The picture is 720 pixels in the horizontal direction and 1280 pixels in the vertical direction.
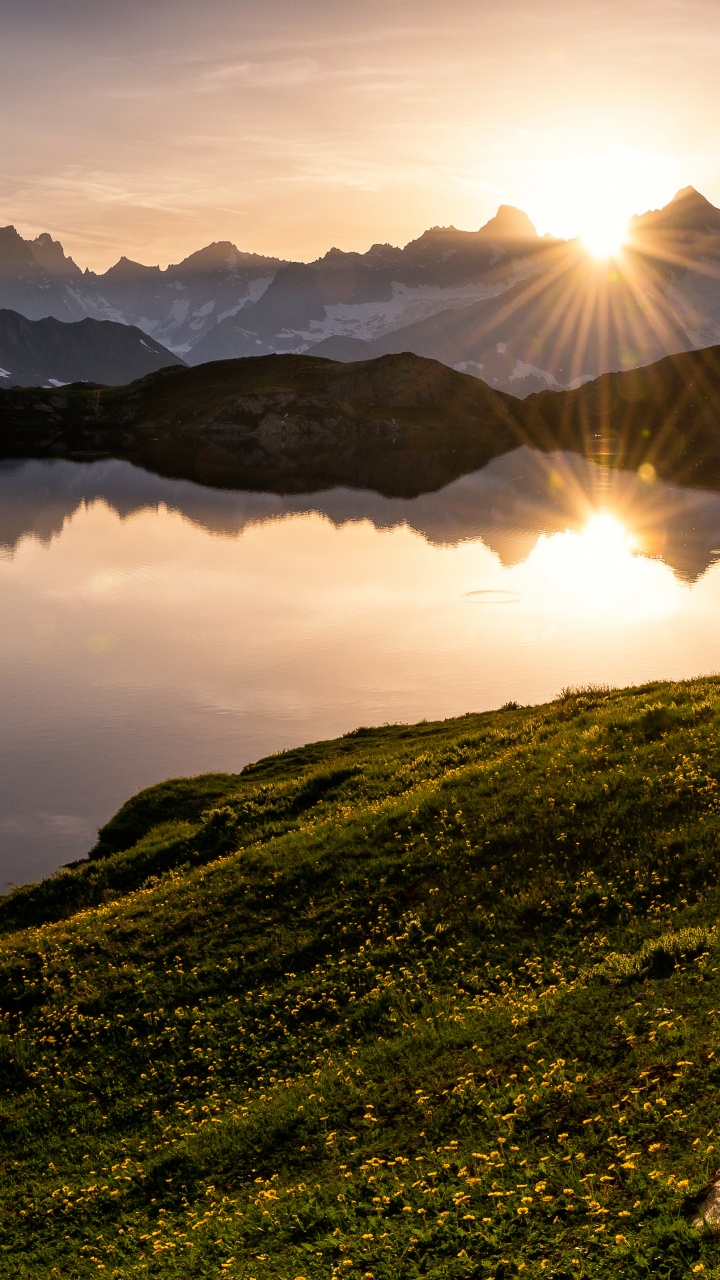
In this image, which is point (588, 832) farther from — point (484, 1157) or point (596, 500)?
point (596, 500)

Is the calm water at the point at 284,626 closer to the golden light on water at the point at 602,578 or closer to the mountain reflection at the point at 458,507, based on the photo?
the golden light on water at the point at 602,578

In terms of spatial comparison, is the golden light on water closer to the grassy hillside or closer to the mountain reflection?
the mountain reflection

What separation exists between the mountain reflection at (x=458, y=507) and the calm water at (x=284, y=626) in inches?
35.9

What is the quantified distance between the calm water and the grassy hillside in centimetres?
1596

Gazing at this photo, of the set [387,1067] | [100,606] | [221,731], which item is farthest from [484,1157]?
[100,606]

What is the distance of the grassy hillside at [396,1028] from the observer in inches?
506

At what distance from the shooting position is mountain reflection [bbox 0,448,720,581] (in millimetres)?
122062

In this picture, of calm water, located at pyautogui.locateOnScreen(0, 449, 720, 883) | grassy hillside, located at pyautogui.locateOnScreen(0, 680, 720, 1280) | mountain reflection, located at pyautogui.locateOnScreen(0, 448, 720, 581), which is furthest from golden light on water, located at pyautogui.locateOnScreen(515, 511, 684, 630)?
grassy hillside, located at pyautogui.locateOnScreen(0, 680, 720, 1280)

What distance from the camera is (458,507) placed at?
15375cm

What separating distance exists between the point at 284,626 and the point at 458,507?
79376 millimetres

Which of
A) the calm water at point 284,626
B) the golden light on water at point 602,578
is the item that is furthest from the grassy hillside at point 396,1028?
the golden light on water at point 602,578

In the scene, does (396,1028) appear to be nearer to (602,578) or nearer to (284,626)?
(284,626)

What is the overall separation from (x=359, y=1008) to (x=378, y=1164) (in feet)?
20.7

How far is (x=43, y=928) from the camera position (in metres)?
29.1
